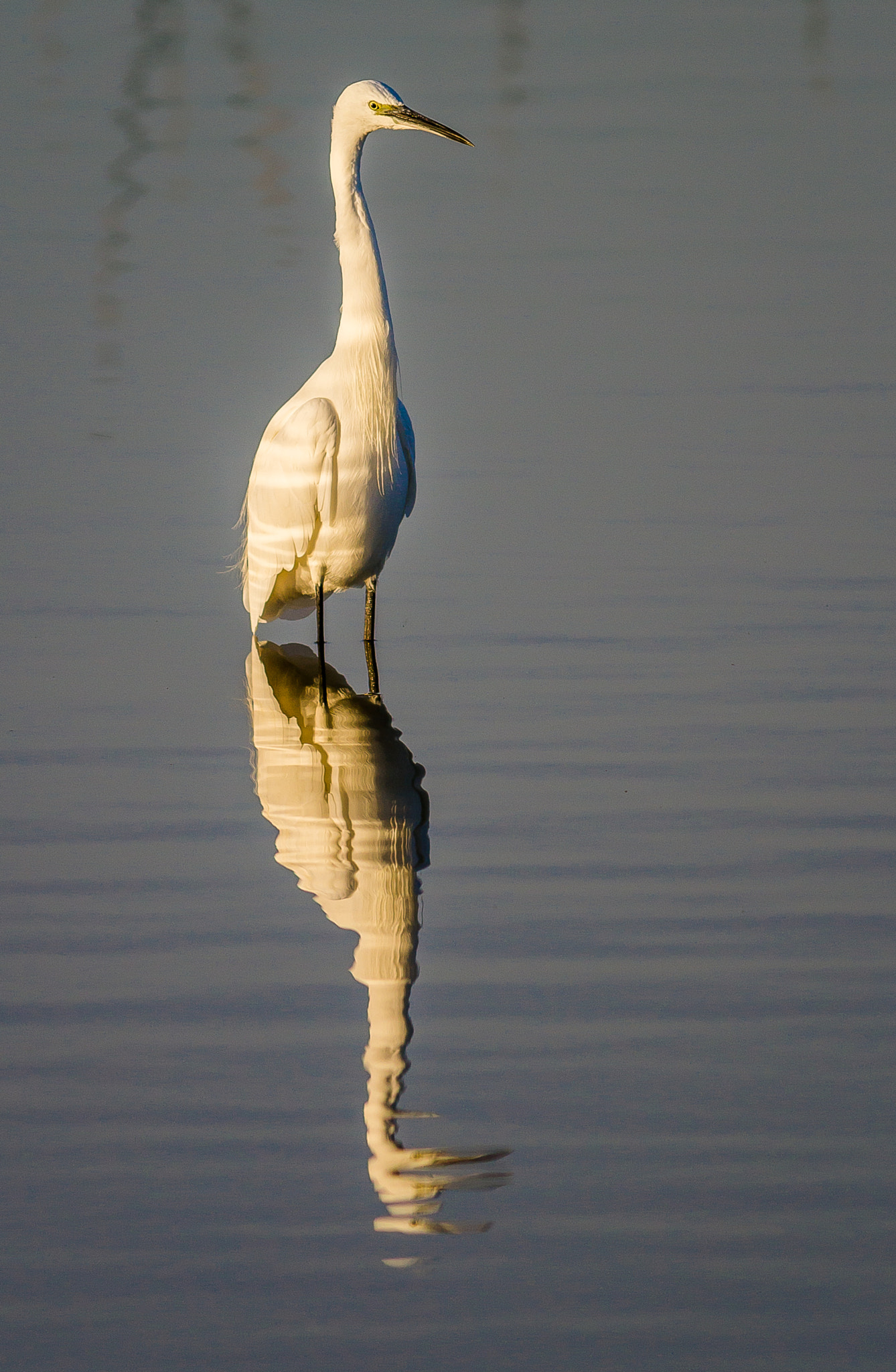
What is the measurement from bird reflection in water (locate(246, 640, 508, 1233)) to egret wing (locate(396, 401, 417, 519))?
0.71 metres

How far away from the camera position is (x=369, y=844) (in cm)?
A: 555

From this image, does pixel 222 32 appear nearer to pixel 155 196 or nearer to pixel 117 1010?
pixel 155 196

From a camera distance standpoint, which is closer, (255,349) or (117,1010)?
(117,1010)

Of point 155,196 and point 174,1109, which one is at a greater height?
point 155,196

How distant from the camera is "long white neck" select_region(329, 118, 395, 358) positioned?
7465mm

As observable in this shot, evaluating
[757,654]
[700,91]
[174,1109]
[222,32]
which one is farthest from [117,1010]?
[222,32]

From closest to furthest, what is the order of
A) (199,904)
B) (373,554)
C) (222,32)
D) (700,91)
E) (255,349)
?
1. (199,904)
2. (373,554)
3. (255,349)
4. (700,91)
5. (222,32)

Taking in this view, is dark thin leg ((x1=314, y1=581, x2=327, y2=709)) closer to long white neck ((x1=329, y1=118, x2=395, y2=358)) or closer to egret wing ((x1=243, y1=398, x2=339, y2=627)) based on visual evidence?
egret wing ((x1=243, y1=398, x2=339, y2=627))

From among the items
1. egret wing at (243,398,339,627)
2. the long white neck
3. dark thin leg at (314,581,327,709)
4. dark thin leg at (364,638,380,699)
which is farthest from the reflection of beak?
dark thin leg at (364,638,380,699)

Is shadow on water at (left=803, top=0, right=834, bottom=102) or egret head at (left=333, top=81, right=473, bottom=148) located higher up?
shadow on water at (left=803, top=0, right=834, bottom=102)

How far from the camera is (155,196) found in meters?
15.2

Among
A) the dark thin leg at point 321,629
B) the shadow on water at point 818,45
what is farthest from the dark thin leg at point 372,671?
the shadow on water at point 818,45

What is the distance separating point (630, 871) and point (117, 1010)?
1428 mm

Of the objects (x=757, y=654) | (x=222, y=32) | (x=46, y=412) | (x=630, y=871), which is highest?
(x=222, y=32)
